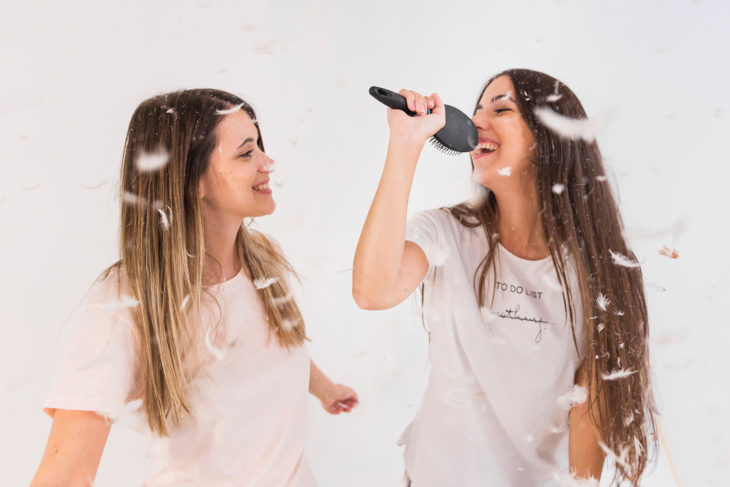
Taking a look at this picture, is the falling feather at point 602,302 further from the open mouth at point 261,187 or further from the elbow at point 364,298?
the open mouth at point 261,187

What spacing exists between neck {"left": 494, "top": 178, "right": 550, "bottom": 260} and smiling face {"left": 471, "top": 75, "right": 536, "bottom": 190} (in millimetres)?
28

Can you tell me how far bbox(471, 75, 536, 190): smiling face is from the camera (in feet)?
3.07

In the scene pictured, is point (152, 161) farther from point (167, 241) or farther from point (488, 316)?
point (488, 316)

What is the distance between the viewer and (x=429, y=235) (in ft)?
2.98

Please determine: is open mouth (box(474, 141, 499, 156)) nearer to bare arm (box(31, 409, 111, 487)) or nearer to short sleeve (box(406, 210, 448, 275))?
short sleeve (box(406, 210, 448, 275))

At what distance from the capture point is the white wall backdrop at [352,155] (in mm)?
1043

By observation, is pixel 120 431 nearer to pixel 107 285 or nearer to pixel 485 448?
pixel 107 285

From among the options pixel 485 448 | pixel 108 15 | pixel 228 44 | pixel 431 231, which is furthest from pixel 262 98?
pixel 485 448

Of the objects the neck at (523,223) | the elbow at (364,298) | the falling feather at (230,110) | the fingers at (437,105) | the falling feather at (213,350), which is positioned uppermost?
the fingers at (437,105)

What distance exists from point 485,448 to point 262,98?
74cm

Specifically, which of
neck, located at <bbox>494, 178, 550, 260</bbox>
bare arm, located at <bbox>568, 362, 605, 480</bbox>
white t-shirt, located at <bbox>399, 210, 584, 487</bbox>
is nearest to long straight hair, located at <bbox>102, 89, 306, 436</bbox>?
white t-shirt, located at <bbox>399, 210, 584, 487</bbox>

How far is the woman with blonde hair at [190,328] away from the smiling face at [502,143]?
1.14ft

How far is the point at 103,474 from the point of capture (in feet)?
3.50

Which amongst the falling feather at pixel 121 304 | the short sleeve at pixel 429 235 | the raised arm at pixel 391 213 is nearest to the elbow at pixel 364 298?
the raised arm at pixel 391 213
